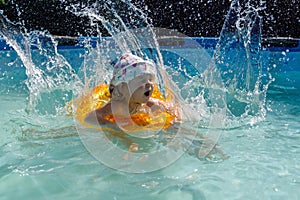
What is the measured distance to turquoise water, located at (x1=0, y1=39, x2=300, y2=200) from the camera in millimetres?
2354

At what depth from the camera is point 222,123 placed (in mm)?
3727

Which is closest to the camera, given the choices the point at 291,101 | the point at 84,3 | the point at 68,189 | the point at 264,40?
the point at 68,189

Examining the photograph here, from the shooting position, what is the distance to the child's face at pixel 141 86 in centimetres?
288

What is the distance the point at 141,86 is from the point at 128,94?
0.14 m

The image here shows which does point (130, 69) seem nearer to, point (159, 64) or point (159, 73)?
point (159, 73)

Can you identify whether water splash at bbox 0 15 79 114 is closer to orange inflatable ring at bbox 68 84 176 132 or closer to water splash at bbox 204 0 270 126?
orange inflatable ring at bbox 68 84 176 132

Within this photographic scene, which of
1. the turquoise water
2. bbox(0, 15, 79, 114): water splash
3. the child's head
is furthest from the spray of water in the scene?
the child's head

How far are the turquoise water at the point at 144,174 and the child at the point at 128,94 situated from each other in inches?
13.3

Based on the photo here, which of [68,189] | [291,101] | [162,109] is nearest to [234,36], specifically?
[291,101]

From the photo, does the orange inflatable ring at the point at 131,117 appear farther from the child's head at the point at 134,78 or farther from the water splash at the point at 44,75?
the water splash at the point at 44,75

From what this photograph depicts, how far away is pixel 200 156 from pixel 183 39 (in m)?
5.43

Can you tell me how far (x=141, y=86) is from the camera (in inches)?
114

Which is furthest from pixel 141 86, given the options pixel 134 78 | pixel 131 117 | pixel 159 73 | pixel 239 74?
pixel 239 74

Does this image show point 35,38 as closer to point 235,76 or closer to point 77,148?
point 235,76
